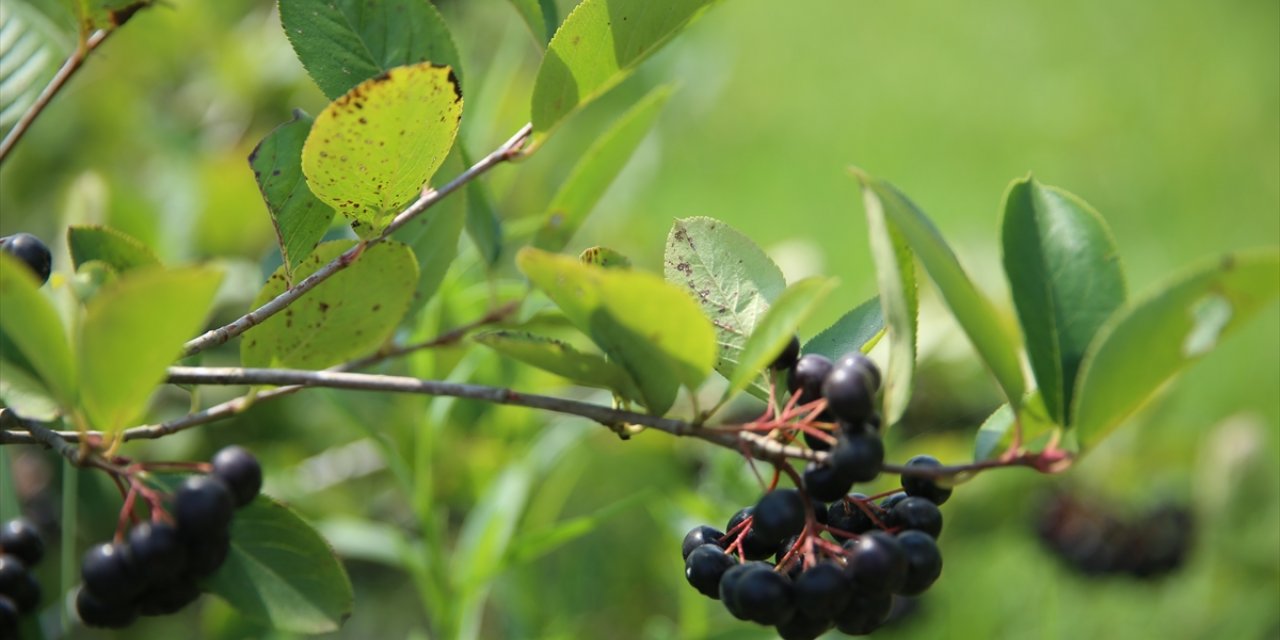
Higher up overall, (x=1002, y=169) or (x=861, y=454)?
(x=861, y=454)

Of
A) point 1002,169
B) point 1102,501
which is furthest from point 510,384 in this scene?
point 1002,169

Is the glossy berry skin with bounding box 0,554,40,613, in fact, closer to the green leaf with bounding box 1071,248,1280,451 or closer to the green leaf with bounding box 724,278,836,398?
the green leaf with bounding box 724,278,836,398

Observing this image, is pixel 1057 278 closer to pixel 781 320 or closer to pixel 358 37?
pixel 781 320

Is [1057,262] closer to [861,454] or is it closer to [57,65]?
[861,454]

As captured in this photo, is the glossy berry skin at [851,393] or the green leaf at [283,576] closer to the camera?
the glossy berry skin at [851,393]

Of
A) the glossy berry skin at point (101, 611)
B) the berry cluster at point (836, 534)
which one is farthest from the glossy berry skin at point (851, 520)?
the glossy berry skin at point (101, 611)

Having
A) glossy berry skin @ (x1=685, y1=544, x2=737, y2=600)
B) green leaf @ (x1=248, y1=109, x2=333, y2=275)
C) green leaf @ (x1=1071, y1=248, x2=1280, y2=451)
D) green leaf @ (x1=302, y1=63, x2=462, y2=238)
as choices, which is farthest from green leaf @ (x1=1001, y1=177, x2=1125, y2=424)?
green leaf @ (x1=248, y1=109, x2=333, y2=275)

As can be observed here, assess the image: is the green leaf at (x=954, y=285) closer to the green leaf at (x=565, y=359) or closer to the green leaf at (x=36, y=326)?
the green leaf at (x=565, y=359)
